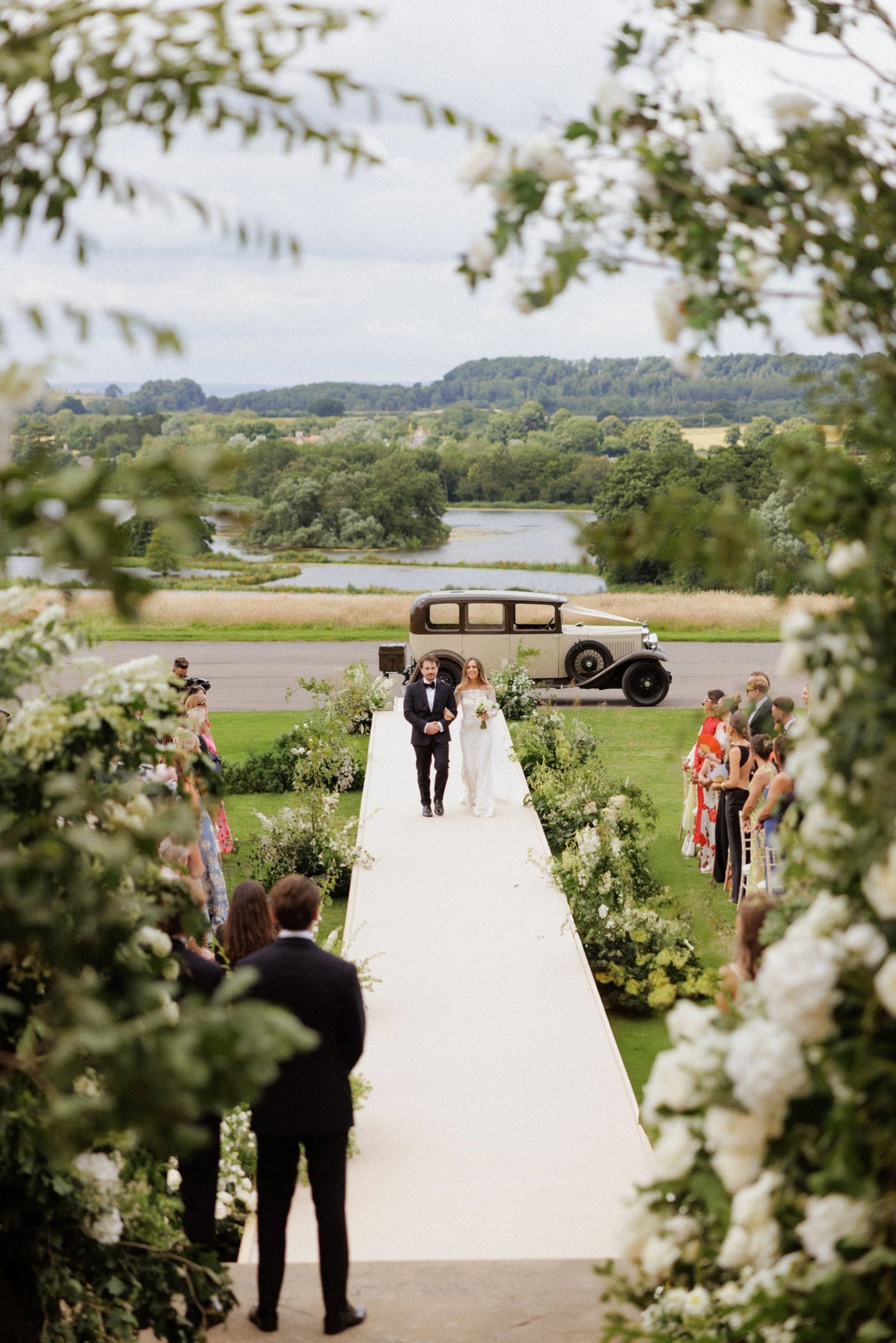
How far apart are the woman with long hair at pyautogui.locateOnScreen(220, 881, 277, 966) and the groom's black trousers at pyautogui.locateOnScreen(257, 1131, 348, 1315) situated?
37.5 inches

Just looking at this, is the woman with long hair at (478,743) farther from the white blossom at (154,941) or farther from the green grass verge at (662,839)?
the white blossom at (154,941)

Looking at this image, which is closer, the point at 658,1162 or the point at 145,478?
Answer: the point at 145,478

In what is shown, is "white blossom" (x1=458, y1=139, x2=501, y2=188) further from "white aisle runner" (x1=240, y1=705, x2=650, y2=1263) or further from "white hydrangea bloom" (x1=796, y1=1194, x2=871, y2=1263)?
"white aisle runner" (x1=240, y1=705, x2=650, y2=1263)

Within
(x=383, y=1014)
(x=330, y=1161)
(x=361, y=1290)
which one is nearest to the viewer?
(x=330, y=1161)

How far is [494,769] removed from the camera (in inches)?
500


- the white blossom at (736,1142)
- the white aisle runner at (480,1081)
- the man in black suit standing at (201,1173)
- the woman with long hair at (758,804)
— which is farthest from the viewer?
the woman with long hair at (758,804)

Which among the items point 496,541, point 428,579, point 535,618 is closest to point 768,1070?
point 535,618

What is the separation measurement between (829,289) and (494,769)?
1067 cm

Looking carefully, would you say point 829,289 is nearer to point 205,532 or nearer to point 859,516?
point 859,516

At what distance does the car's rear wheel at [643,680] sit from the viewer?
18.9m

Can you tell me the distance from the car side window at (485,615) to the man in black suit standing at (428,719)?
297 inches

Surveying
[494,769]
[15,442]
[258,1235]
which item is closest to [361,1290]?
[258,1235]

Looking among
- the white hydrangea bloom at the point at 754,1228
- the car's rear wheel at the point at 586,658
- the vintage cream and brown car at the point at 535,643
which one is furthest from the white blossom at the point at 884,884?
the car's rear wheel at the point at 586,658

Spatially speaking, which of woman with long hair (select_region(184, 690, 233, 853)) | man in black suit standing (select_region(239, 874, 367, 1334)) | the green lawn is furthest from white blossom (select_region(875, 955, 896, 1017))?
woman with long hair (select_region(184, 690, 233, 853))
